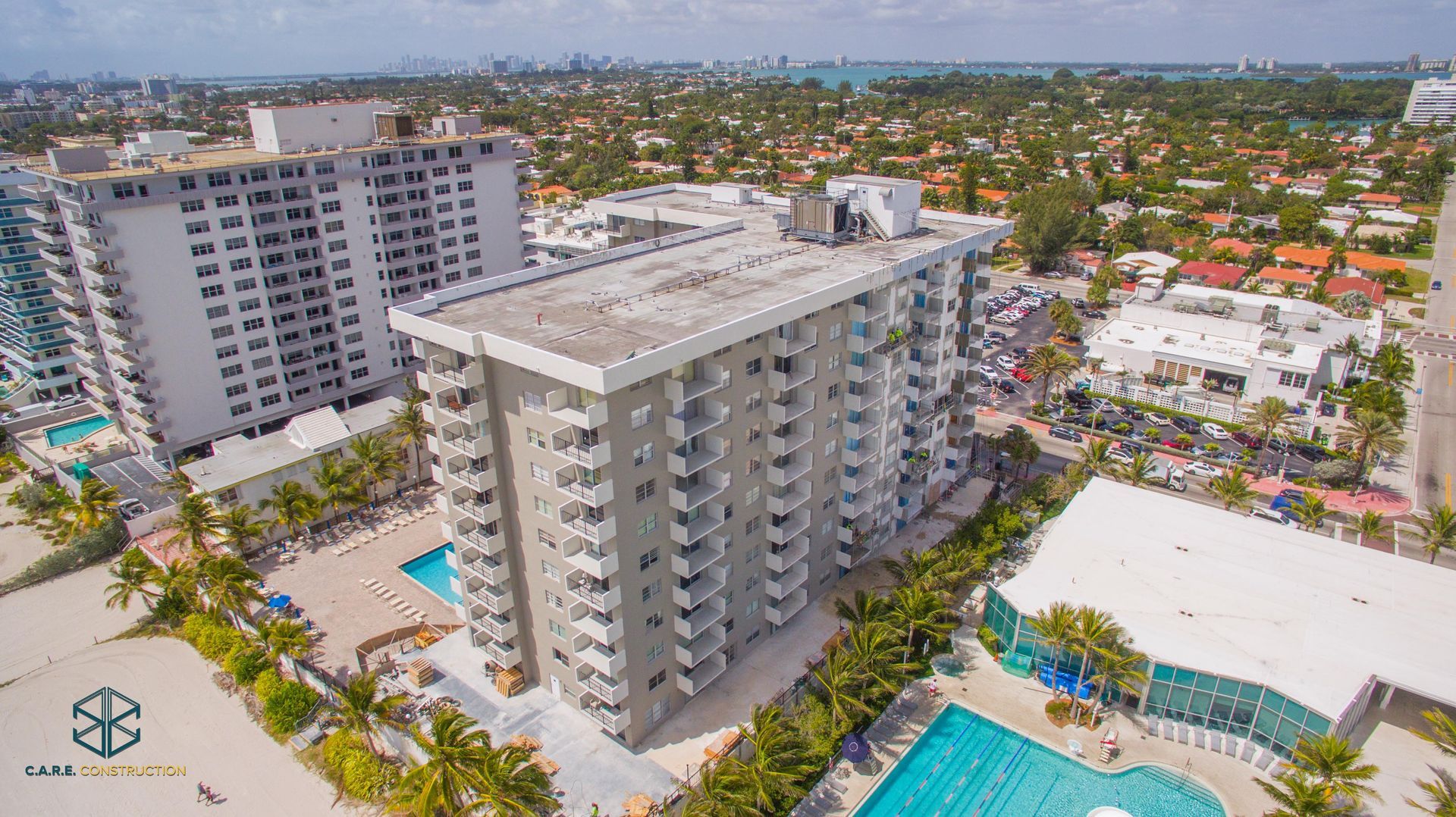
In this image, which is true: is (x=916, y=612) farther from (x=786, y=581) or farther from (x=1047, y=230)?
(x=1047, y=230)

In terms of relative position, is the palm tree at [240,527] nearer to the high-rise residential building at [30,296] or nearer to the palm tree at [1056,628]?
the high-rise residential building at [30,296]

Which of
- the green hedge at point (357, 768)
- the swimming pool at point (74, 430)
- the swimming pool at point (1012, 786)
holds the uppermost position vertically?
the swimming pool at point (74, 430)

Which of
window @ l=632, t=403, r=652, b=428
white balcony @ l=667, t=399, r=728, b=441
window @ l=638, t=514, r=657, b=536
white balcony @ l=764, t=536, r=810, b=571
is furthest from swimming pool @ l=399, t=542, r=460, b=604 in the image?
window @ l=632, t=403, r=652, b=428

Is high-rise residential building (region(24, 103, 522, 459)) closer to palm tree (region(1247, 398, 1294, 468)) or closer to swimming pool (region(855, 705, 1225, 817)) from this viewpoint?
swimming pool (region(855, 705, 1225, 817))

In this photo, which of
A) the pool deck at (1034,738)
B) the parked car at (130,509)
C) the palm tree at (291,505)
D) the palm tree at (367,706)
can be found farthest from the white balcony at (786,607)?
the parked car at (130,509)

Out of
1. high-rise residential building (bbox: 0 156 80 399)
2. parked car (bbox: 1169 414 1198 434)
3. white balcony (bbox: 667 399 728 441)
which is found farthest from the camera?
high-rise residential building (bbox: 0 156 80 399)

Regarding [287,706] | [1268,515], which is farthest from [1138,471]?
[287,706]
